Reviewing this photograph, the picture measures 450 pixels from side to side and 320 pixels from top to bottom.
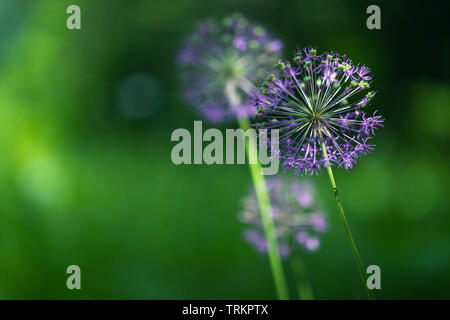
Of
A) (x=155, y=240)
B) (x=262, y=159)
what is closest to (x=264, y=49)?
(x=262, y=159)

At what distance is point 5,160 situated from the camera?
3830 mm

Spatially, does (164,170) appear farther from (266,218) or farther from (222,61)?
(266,218)

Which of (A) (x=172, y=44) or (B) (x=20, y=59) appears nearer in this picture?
(B) (x=20, y=59)

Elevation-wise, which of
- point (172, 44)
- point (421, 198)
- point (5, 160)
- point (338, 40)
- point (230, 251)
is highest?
point (172, 44)

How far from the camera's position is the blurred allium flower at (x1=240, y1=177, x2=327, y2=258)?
2.60 meters

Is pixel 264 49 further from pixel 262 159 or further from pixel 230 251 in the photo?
pixel 230 251

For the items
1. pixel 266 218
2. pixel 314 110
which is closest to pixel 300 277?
pixel 266 218

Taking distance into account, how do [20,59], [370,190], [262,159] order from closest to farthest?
[262,159]
[20,59]
[370,190]

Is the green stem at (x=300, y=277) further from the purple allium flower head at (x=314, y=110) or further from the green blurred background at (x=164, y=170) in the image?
the purple allium flower head at (x=314, y=110)

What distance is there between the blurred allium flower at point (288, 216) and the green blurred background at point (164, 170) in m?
0.61

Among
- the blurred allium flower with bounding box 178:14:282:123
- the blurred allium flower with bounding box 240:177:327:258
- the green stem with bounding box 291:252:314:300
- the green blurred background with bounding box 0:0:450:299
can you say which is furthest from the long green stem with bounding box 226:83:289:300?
the green stem with bounding box 291:252:314:300

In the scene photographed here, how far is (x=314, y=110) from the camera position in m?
1.76

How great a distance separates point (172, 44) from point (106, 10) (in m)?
1.24

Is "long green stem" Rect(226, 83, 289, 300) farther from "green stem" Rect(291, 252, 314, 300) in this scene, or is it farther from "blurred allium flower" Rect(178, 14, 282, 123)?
"green stem" Rect(291, 252, 314, 300)
